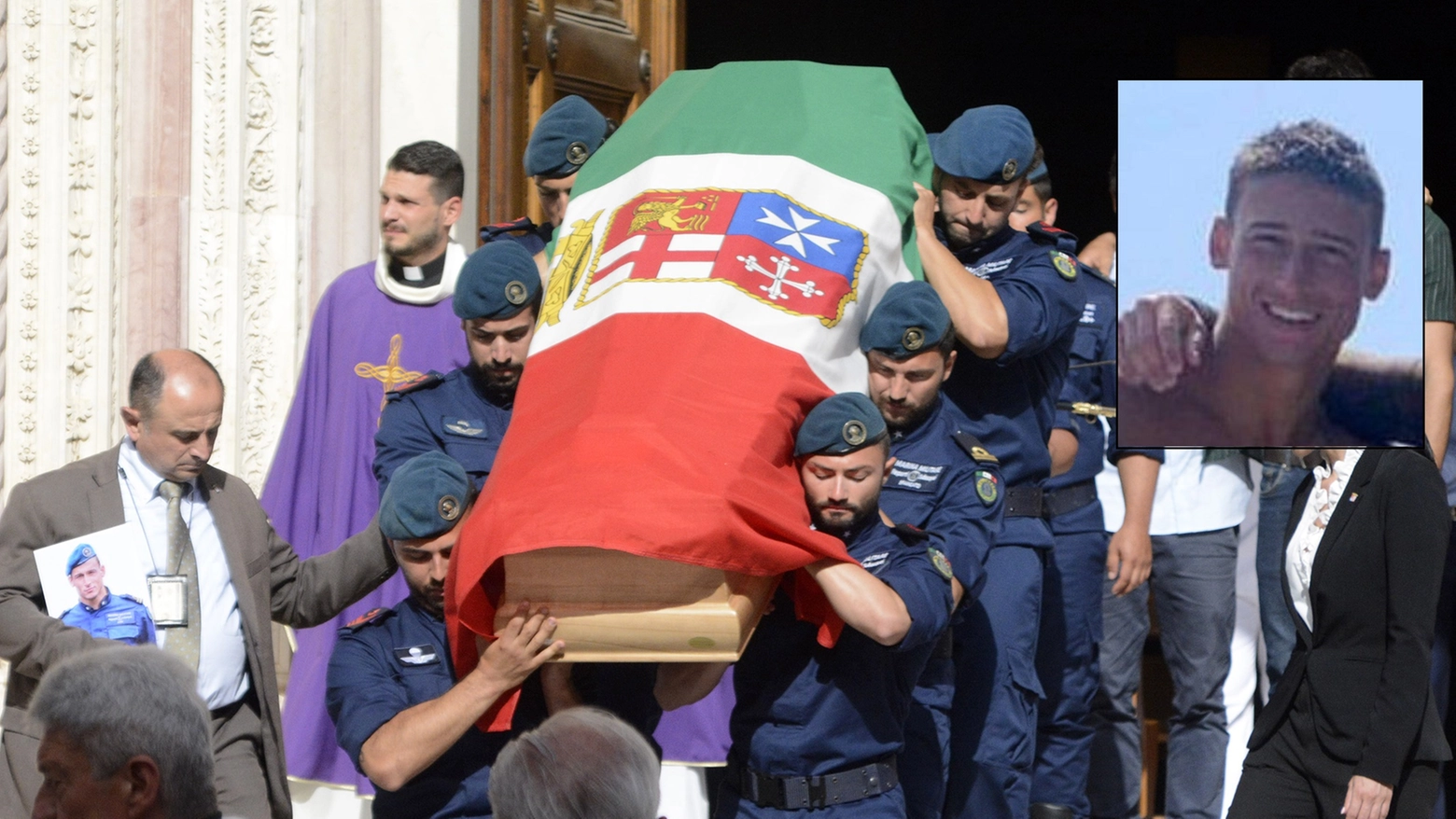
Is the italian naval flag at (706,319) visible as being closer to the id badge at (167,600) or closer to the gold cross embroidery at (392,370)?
the id badge at (167,600)

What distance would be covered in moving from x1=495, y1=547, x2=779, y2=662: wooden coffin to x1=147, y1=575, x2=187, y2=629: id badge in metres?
0.98

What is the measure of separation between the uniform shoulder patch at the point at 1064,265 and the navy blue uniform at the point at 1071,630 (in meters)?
0.41

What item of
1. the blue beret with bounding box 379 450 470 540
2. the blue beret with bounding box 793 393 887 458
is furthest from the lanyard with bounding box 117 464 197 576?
the blue beret with bounding box 793 393 887 458

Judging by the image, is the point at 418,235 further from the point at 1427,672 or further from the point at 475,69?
the point at 1427,672

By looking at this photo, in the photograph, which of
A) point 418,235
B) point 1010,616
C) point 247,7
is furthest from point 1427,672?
point 247,7

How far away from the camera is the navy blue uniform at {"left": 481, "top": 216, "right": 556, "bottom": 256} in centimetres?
447

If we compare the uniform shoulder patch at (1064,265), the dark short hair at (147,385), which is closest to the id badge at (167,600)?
the dark short hair at (147,385)

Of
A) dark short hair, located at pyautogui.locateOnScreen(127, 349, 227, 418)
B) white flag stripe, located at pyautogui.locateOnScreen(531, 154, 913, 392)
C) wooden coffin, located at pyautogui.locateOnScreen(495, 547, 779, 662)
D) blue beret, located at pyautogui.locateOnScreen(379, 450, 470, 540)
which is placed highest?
white flag stripe, located at pyautogui.locateOnScreen(531, 154, 913, 392)

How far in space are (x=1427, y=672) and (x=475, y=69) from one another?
328 centimetres

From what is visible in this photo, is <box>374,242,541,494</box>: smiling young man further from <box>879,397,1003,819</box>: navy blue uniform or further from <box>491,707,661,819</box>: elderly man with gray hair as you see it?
<box>491,707,661,819</box>: elderly man with gray hair

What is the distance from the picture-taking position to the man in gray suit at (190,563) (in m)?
3.95

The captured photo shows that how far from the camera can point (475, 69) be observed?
236 inches

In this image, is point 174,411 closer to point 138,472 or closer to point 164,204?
point 138,472

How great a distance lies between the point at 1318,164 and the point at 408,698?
1.83 m
